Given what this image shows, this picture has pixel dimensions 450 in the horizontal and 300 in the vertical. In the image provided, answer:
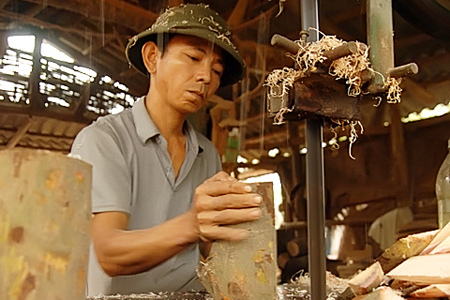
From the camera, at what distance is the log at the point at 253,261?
1204 mm

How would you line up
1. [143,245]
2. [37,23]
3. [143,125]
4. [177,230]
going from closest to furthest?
[177,230] → [143,245] → [143,125] → [37,23]

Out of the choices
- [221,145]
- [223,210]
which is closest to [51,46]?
[221,145]

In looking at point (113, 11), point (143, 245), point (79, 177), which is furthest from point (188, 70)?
point (113, 11)

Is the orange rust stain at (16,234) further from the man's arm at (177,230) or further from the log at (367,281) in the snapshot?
the log at (367,281)

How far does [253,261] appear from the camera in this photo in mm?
1209

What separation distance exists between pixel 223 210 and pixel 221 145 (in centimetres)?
338

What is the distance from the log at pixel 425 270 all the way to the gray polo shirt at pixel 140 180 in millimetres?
1141

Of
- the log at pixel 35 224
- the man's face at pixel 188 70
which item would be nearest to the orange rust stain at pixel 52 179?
the log at pixel 35 224

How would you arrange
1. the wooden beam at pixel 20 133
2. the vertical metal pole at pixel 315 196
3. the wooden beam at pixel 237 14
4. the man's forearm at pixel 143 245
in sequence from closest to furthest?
the vertical metal pole at pixel 315 196 < the man's forearm at pixel 143 245 < the wooden beam at pixel 237 14 < the wooden beam at pixel 20 133

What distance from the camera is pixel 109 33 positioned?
4.20m

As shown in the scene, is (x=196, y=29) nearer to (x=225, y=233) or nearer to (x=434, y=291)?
(x=225, y=233)

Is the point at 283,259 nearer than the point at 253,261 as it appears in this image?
No

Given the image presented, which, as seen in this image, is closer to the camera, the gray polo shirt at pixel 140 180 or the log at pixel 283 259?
the gray polo shirt at pixel 140 180

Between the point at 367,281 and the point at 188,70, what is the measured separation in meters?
1.37
